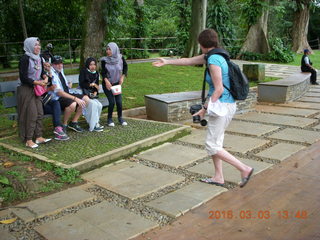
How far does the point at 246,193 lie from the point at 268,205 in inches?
14.0

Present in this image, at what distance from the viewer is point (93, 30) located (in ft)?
32.8

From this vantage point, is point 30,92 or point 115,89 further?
point 115,89

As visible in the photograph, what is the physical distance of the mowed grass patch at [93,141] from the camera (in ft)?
16.8

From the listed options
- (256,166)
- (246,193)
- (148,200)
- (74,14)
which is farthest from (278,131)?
(74,14)

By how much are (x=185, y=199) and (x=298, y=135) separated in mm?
3405

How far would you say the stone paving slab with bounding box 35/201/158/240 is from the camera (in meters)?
3.12

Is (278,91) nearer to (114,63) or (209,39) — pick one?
(114,63)

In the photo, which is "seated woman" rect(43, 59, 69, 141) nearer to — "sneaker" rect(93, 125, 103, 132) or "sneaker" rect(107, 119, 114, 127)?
"sneaker" rect(93, 125, 103, 132)

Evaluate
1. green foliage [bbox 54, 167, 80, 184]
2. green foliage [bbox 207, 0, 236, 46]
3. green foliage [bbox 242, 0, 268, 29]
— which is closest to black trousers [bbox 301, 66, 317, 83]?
green foliage [bbox 242, 0, 268, 29]

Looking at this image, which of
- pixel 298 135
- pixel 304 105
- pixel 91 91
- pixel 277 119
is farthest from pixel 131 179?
pixel 304 105

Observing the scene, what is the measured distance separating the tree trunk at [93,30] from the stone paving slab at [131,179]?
576 centimetres

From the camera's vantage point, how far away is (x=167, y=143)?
233 inches

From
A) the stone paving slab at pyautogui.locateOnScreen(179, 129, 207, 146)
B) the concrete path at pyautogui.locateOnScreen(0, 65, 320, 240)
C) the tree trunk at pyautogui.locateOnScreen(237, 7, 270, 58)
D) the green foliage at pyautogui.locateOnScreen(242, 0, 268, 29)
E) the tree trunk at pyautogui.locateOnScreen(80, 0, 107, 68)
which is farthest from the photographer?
the tree trunk at pyautogui.locateOnScreen(237, 7, 270, 58)

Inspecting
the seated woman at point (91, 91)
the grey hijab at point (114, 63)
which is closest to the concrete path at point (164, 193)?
the seated woman at point (91, 91)
